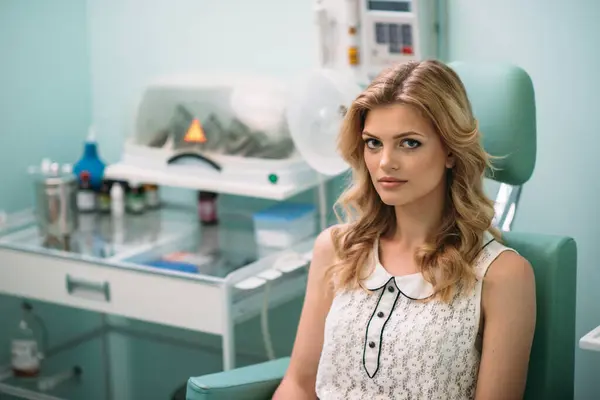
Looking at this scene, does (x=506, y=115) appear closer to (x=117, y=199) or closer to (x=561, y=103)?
(x=561, y=103)

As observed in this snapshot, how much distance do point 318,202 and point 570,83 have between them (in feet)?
2.96

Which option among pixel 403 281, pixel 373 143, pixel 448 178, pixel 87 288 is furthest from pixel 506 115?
pixel 87 288

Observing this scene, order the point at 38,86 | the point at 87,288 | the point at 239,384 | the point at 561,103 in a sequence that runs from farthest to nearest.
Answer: the point at 38,86, the point at 87,288, the point at 561,103, the point at 239,384

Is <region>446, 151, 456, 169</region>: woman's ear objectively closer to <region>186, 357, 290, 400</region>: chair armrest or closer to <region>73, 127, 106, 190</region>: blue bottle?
<region>186, 357, 290, 400</region>: chair armrest

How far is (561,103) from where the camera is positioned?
2.71 metres

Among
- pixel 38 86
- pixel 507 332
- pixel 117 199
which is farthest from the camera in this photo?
pixel 38 86

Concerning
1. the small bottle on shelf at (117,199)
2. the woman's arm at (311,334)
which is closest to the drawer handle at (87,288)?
the small bottle on shelf at (117,199)

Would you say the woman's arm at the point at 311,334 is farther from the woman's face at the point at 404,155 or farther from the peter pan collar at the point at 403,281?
the woman's face at the point at 404,155

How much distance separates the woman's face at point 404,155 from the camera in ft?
6.34

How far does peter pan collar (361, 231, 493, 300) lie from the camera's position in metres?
1.99

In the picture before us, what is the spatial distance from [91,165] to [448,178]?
1.61 m

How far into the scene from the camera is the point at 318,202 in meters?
3.23

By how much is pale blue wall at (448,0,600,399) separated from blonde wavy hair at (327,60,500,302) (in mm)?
726

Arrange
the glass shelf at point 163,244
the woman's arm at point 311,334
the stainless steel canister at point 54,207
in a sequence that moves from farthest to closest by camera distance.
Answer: the stainless steel canister at point 54,207
the glass shelf at point 163,244
the woman's arm at point 311,334
